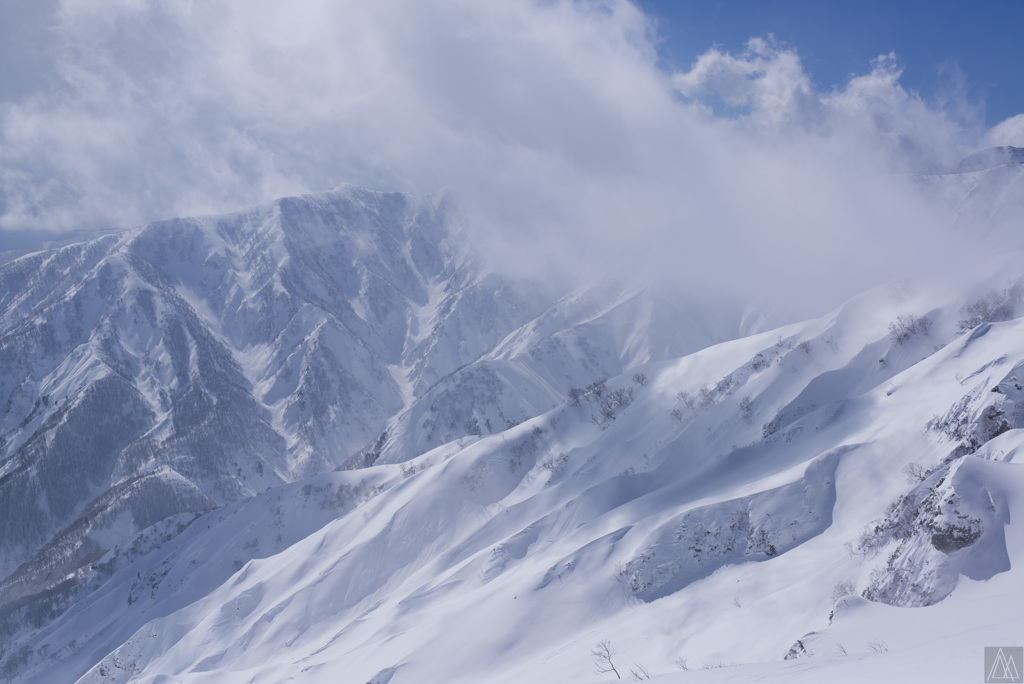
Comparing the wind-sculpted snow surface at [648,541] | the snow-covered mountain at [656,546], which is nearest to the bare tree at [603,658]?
the snow-covered mountain at [656,546]

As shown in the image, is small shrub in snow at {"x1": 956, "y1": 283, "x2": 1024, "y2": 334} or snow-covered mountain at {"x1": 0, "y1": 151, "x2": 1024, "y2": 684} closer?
snow-covered mountain at {"x1": 0, "y1": 151, "x2": 1024, "y2": 684}

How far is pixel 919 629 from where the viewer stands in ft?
49.7

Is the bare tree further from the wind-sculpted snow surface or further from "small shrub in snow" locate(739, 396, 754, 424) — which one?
"small shrub in snow" locate(739, 396, 754, 424)

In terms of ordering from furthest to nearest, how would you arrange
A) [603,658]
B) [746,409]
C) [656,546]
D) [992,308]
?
[746,409]
[992,308]
[656,546]
[603,658]

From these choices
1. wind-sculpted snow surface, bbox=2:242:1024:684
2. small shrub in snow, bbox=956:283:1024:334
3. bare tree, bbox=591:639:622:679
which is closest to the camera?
wind-sculpted snow surface, bbox=2:242:1024:684

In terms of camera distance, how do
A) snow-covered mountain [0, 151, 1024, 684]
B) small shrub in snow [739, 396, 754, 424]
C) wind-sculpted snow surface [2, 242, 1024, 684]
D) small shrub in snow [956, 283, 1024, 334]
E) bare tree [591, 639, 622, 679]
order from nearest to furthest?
snow-covered mountain [0, 151, 1024, 684]
wind-sculpted snow surface [2, 242, 1024, 684]
bare tree [591, 639, 622, 679]
small shrub in snow [956, 283, 1024, 334]
small shrub in snow [739, 396, 754, 424]

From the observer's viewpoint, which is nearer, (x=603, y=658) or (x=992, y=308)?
(x=603, y=658)

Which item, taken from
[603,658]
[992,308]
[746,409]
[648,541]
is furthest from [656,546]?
[992,308]

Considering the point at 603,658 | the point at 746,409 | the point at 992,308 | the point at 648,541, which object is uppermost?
the point at 746,409

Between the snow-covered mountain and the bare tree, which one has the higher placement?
the snow-covered mountain

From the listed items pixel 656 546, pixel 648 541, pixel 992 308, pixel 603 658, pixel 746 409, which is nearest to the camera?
pixel 603 658

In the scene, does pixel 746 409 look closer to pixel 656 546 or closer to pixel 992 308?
pixel 992 308

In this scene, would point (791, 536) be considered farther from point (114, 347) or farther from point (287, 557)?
point (114, 347)

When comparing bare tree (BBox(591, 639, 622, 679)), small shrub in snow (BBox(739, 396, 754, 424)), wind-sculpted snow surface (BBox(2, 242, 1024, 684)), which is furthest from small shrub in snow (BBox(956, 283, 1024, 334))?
bare tree (BBox(591, 639, 622, 679))
